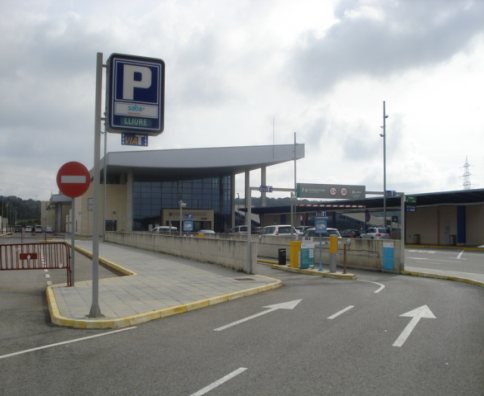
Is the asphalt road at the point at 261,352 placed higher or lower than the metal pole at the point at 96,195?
lower

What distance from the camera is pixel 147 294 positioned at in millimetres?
13508

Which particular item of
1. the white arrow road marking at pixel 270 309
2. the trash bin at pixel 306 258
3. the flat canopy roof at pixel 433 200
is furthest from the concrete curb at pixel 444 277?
the flat canopy roof at pixel 433 200

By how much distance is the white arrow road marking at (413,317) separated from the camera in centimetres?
849

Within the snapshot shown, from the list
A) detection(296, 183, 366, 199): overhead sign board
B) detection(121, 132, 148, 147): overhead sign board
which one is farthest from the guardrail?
detection(296, 183, 366, 199): overhead sign board

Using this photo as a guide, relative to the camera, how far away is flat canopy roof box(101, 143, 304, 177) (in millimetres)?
66062

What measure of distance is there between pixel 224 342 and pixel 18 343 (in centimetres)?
312

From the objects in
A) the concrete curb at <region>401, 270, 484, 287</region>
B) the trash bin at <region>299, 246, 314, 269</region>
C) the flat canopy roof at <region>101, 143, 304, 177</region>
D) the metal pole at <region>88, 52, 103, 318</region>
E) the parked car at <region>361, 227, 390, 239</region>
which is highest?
the flat canopy roof at <region>101, 143, 304, 177</region>

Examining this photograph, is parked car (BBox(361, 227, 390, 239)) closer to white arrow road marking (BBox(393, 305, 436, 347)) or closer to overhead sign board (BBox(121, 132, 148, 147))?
white arrow road marking (BBox(393, 305, 436, 347))

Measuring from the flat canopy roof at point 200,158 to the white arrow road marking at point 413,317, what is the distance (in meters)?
55.3

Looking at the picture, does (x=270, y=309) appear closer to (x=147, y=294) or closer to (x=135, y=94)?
(x=147, y=294)

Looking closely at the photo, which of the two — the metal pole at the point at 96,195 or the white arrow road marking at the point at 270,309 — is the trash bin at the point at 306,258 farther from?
the metal pole at the point at 96,195

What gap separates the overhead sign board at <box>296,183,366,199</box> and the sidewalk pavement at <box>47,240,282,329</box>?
8840mm

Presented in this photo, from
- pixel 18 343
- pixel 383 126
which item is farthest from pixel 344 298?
pixel 383 126

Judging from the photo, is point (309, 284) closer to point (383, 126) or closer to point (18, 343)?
point (18, 343)
